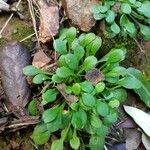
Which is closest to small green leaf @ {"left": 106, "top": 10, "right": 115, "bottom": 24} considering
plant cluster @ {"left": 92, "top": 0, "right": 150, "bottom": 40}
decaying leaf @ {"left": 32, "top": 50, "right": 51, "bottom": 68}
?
plant cluster @ {"left": 92, "top": 0, "right": 150, "bottom": 40}

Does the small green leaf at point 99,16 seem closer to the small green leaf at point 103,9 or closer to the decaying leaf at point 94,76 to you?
the small green leaf at point 103,9

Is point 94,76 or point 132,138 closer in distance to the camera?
point 94,76

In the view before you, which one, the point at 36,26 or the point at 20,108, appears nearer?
the point at 20,108

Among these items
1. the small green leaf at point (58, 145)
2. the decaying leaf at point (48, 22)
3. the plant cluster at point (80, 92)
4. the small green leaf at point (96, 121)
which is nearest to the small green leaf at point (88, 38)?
Answer: the plant cluster at point (80, 92)

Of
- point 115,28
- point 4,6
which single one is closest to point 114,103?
point 115,28

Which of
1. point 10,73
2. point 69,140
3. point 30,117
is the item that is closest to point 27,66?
point 10,73

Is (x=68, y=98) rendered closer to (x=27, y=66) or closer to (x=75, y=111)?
(x=75, y=111)

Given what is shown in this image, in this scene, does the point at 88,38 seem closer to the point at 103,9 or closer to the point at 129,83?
the point at 103,9
